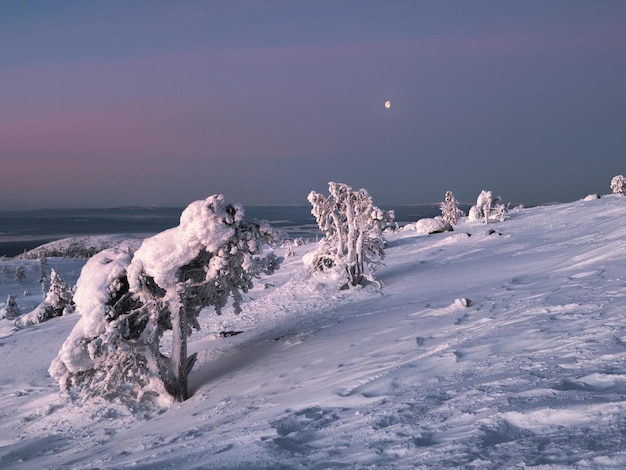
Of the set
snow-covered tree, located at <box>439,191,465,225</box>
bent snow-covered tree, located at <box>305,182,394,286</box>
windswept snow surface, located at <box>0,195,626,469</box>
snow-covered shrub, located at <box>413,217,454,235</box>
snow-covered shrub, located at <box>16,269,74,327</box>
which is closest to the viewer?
windswept snow surface, located at <box>0,195,626,469</box>

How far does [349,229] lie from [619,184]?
6199 cm

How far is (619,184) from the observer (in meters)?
70.9

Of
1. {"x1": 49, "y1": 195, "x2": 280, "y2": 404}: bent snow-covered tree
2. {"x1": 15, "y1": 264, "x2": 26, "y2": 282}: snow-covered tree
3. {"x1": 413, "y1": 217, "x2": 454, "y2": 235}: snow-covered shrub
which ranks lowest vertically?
{"x1": 15, "y1": 264, "x2": 26, "y2": 282}: snow-covered tree

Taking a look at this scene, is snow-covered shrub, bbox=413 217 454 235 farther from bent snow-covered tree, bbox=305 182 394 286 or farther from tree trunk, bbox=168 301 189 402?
tree trunk, bbox=168 301 189 402

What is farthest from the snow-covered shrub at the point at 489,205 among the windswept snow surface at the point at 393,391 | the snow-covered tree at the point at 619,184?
the windswept snow surface at the point at 393,391

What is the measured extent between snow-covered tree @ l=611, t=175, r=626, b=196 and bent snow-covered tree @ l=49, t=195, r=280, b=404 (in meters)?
73.9

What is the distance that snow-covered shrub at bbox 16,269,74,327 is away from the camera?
36891 mm

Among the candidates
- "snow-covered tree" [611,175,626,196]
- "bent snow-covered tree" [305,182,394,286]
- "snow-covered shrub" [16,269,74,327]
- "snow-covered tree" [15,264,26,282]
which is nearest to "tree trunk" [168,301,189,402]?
"bent snow-covered tree" [305,182,394,286]

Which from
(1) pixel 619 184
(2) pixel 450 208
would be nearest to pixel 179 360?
(2) pixel 450 208

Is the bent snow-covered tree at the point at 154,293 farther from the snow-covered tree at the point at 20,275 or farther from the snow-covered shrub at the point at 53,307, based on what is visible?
the snow-covered tree at the point at 20,275

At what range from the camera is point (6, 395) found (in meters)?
15.9

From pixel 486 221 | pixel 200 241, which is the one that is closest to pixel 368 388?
pixel 200 241

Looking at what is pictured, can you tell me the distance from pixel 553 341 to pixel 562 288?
248 inches

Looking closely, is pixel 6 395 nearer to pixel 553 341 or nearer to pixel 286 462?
pixel 286 462
